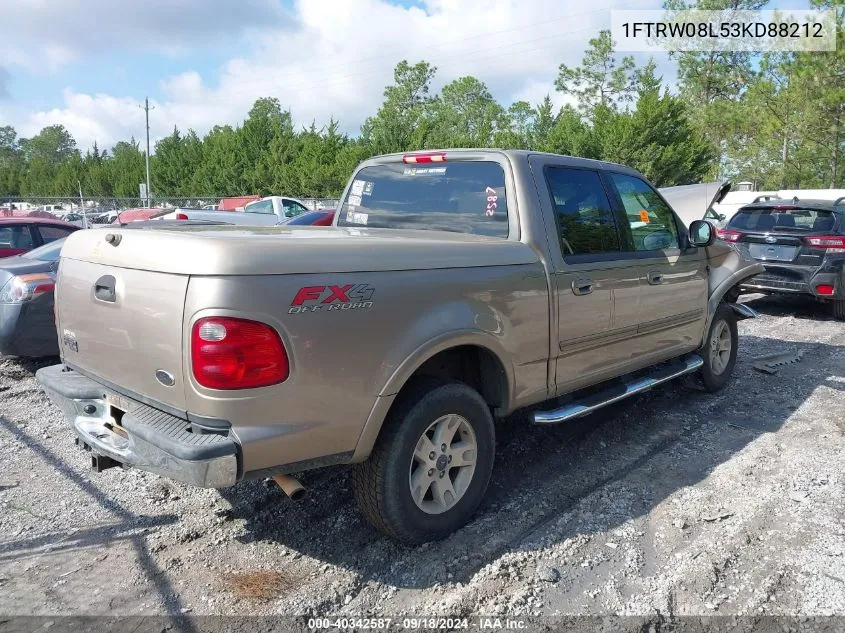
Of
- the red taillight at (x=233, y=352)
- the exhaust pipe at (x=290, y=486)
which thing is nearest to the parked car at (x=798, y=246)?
the exhaust pipe at (x=290, y=486)

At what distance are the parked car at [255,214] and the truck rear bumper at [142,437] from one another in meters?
8.61

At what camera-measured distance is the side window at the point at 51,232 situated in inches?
363

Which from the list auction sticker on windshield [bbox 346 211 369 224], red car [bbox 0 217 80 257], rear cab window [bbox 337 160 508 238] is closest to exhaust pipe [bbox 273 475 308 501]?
rear cab window [bbox 337 160 508 238]

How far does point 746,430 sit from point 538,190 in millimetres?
2587

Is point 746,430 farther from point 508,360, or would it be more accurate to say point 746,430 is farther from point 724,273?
point 508,360

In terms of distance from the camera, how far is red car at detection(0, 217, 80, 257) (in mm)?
9023

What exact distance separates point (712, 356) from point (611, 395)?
1.91 metres

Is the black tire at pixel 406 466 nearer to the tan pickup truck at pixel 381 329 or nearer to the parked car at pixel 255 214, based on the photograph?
the tan pickup truck at pixel 381 329

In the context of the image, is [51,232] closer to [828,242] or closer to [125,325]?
[125,325]

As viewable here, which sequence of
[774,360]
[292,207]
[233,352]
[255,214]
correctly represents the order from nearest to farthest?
1. [233,352]
2. [774,360]
3. [255,214]
4. [292,207]

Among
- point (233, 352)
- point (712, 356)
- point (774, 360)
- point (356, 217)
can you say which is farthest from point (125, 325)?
point (774, 360)

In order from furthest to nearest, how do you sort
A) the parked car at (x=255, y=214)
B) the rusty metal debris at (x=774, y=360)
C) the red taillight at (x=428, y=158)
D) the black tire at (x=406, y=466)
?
1. the parked car at (x=255, y=214)
2. the rusty metal debris at (x=774, y=360)
3. the red taillight at (x=428, y=158)
4. the black tire at (x=406, y=466)

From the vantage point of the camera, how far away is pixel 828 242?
9.15 metres

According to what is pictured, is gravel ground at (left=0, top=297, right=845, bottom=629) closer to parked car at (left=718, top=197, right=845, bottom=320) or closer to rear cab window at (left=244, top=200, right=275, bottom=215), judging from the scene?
parked car at (left=718, top=197, right=845, bottom=320)
